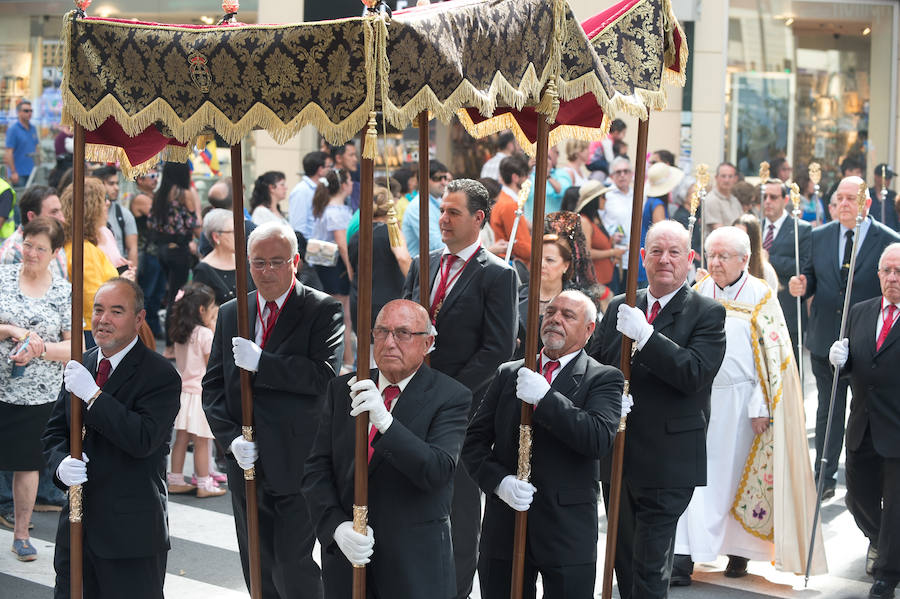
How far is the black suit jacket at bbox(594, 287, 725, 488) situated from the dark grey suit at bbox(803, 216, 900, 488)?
351cm

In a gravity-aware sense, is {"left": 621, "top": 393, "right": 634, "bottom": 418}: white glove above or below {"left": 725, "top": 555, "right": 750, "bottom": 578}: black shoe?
above

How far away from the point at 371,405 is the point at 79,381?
59.8 inches

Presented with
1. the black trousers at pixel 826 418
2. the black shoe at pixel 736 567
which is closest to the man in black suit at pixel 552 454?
the black shoe at pixel 736 567

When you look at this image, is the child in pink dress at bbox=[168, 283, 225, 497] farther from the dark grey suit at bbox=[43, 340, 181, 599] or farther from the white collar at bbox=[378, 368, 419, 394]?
the white collar at bbox=[378, 368, 419, 394]

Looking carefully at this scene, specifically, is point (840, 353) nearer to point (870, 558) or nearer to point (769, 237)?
point (870, 558)

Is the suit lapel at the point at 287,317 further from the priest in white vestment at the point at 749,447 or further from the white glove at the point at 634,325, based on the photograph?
the priest in white vestment at the point at 749,447

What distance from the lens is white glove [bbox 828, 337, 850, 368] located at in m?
8.16

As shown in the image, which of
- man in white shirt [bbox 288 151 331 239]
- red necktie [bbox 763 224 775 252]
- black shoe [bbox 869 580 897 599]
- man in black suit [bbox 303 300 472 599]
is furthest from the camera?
man in white shirt [bbox 288 151 331 239]

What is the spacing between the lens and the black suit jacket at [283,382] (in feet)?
20.8

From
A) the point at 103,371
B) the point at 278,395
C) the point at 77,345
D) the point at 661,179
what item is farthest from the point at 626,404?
the point at 661,179

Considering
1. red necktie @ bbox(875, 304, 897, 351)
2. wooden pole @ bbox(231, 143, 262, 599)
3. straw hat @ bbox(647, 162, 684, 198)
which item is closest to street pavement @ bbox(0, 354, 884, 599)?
wooden pole @ bbox(231, 143, 262, 599)

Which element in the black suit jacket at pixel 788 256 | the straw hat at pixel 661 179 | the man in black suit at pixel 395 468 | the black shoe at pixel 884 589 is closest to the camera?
the man in black suit at pixel 395 468

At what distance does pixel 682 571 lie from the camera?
8.00 meters

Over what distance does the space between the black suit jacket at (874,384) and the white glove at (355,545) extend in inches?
160
